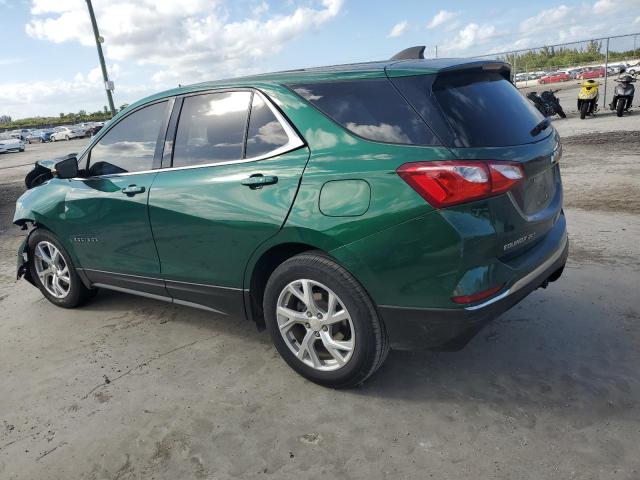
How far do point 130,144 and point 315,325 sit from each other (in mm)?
2033

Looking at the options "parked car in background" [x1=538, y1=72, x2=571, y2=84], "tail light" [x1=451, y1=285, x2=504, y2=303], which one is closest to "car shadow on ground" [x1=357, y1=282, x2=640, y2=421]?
"tail light" [x1=451, y1=285, x2=504, y2=303]

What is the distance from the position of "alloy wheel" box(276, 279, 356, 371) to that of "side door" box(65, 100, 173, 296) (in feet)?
3.84

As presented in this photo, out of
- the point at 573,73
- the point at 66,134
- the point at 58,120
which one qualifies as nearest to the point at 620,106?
the point at 573,73

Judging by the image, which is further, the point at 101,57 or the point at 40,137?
the point at 40,137

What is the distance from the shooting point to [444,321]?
2648 mm

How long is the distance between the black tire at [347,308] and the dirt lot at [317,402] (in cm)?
13

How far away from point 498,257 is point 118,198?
269 cm

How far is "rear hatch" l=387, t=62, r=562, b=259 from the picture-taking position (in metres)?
2.62

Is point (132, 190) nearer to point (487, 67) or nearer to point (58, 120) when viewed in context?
point (487, 67)

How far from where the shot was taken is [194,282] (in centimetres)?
361

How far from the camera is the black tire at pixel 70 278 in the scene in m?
4.58

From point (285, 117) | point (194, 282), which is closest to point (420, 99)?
point (285, 117)

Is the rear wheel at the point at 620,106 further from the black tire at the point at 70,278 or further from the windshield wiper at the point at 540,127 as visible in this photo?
Result: the black tire at the point at 70,278

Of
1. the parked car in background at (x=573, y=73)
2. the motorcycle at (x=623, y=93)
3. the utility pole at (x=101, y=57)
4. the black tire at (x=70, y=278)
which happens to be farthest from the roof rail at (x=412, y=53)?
the parked car in background at (x=573, y=73)
